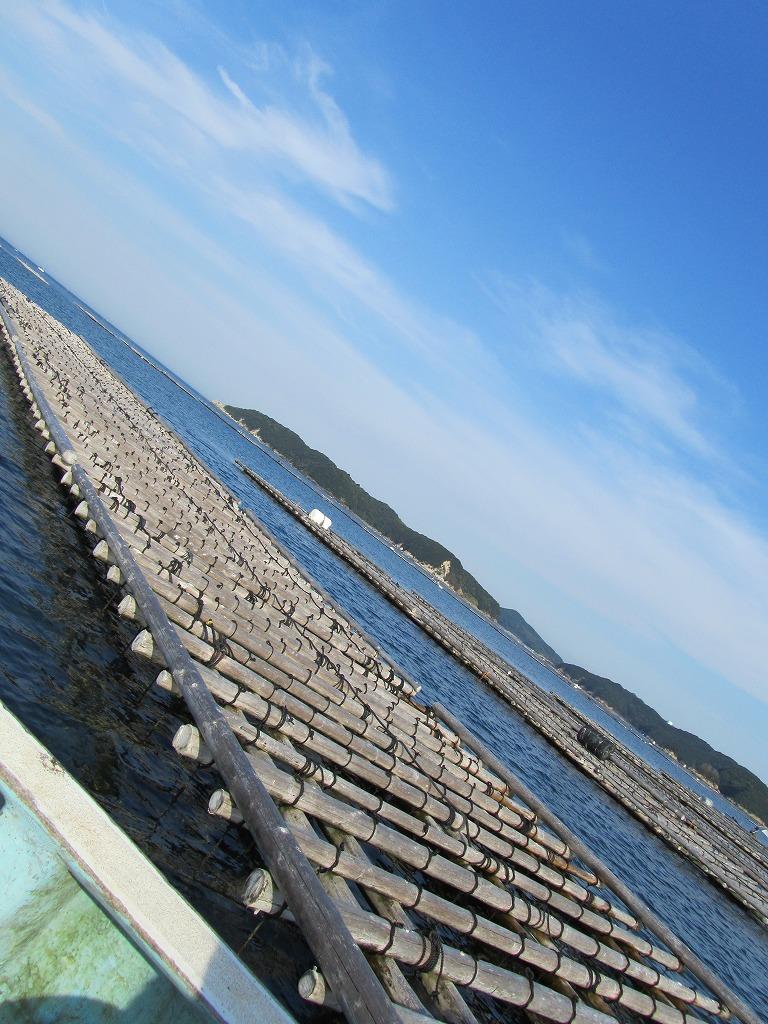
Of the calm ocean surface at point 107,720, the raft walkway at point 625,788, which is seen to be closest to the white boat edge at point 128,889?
the calm ocean surface at point 107,720

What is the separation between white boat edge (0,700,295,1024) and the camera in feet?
11.8

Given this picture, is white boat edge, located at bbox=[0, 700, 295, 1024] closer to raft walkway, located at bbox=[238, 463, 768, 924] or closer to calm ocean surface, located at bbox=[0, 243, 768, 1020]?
calm ocean surface, located at bbox=[0, 243, 768, 1020]

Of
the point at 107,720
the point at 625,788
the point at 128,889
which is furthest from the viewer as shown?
the point at 625,788

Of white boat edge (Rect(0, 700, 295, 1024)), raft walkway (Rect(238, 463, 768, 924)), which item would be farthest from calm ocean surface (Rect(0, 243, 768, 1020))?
raft walkway (Rect(238, 463, 768, 924))

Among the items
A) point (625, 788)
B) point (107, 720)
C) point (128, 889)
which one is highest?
point (128, 889)

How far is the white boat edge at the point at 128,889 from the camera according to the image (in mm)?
3598

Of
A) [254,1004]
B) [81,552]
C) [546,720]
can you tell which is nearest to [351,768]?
[254,1004]

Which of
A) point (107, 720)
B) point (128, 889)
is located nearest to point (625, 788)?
point (107, 720)

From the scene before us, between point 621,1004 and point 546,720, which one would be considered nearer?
point 621,1004

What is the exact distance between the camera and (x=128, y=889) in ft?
12.1

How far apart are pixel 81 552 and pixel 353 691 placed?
769cm

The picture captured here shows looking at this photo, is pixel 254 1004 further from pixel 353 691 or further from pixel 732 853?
pixel 732 853

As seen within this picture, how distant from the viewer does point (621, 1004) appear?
9430 millimetres

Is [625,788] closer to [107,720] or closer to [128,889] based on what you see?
[107,720]
